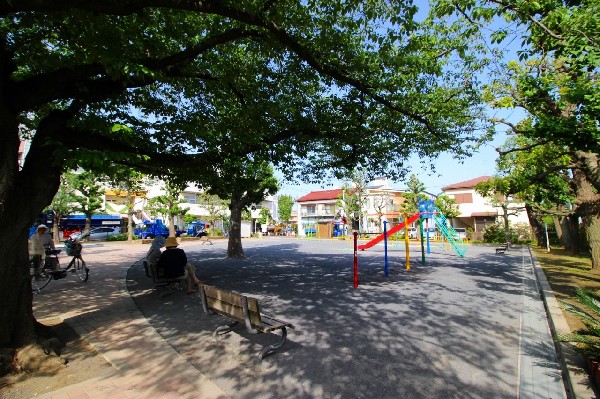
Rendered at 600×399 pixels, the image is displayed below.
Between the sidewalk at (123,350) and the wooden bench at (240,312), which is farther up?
the wooden bench at (240,312)

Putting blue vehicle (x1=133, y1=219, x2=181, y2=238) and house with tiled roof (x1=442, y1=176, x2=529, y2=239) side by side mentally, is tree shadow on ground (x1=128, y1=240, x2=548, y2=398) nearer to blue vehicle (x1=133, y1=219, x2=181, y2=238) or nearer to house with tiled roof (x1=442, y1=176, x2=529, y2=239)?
blue vehicle (x1=133, y1=219, x2=181, y2=238)

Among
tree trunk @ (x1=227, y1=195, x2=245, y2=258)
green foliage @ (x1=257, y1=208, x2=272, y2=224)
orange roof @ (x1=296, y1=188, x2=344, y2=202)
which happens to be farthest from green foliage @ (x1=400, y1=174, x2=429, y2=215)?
tree trunk @ (x1=227, y1=195, x2=245, y2=258)

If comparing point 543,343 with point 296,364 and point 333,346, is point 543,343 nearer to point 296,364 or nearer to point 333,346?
point 333,346

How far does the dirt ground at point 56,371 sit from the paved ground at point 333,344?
17 cm

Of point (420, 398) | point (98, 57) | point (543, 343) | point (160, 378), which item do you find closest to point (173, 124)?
point (98, 57)

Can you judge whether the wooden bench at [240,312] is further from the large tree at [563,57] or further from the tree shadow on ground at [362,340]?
the large tree at [563,57]

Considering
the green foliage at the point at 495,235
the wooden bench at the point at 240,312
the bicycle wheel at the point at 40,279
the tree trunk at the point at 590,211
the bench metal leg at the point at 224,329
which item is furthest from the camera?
the green foliage at the point at 495,235

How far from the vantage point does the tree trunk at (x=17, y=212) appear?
4.32 metres

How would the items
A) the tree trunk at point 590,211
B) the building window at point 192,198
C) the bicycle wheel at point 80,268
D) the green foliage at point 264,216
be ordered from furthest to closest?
the green foliage at point 264,216 → the building window at point 192,198 → the tree trunk at point 590,211 → the bicycle wheel at point 80,268

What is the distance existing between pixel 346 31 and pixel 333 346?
5.89 meters

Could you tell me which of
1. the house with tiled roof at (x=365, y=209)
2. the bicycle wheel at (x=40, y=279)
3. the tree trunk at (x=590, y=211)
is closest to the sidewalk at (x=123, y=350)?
the bicycle wheel at (x=40, y=279)

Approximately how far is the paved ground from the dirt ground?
0.17 metres

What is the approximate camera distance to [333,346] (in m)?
4.84

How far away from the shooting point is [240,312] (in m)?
4.71
